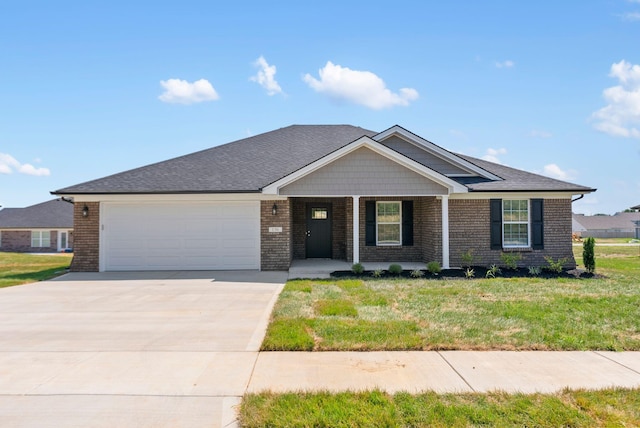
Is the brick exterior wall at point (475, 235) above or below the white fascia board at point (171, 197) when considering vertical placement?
below

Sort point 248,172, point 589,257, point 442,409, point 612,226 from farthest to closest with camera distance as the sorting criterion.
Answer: point 612,226 → point 248,172 → point 589,257 → point 442,409

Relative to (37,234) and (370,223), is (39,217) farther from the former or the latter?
(370,223)

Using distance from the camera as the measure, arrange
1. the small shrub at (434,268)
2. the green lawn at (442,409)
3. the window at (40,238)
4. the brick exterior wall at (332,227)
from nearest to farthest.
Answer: the green lawn at (442,409)
the small shrub at (434,268)
the brick exterior wall at (332,227)
the window at (40,238)

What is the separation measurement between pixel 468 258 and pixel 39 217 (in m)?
38.5

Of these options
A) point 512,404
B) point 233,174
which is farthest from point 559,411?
point 233,174

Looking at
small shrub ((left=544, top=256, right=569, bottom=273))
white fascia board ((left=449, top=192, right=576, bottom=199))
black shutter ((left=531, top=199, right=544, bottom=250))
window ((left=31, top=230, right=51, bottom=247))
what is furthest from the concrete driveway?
window ((left=31, top=230, right=51, bottom=247))

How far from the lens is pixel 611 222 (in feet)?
228

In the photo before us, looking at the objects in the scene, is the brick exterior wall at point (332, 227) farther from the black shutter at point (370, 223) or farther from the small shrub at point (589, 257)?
the small shrub at point (589, 257)

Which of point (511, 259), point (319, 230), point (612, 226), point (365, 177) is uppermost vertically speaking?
point (365, 177)

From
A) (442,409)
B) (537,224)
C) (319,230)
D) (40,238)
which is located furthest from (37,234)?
(442,409)

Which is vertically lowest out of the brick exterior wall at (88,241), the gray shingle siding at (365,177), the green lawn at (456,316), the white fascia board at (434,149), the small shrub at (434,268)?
the green lawn at (456,316)

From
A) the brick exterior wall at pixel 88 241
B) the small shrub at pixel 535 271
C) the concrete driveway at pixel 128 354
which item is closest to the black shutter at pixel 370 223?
the small shrub at pixel 535 271

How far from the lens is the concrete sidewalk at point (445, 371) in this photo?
4.45 m

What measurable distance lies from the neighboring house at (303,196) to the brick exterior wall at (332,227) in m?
1.21
